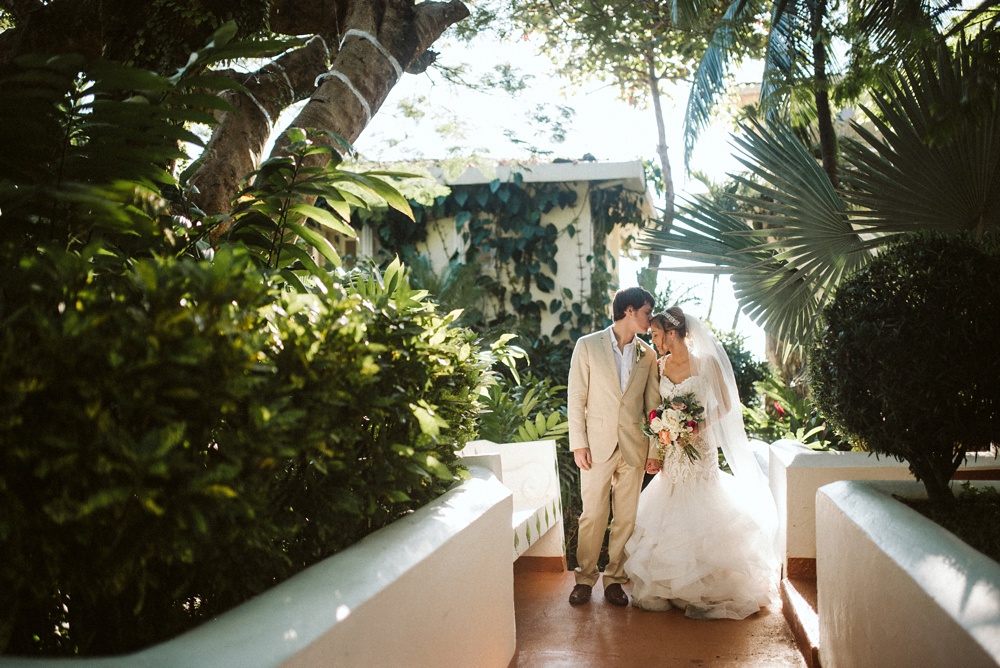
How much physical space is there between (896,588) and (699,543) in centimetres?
310

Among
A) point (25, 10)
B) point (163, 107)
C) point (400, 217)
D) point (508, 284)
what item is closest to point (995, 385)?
point (163, 107)

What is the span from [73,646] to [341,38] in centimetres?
469

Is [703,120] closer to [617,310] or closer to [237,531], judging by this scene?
[617,310]

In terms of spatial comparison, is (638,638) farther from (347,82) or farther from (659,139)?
(659,139)

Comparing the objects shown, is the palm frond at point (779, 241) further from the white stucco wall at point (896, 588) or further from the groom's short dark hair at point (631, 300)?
the white stucco wall at point (896, 588)

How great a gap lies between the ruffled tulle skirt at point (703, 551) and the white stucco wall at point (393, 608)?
5.98 ft

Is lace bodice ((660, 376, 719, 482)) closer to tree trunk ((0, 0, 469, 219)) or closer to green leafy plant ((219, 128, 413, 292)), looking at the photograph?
tree trunk ((0, 0, 469, 219))

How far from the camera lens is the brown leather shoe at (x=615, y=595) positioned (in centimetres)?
600

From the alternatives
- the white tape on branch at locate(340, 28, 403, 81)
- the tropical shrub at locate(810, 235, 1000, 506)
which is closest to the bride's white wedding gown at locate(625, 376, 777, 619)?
the tropical shrub at locate(810, 235, 1000, 506)

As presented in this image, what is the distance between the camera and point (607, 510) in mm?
6262

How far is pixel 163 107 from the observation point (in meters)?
3.05

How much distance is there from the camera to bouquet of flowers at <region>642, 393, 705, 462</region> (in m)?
6.10

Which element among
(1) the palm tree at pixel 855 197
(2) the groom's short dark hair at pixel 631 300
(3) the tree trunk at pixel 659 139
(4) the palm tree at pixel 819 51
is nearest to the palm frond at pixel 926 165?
(1) the palm tree at pixel 855 197

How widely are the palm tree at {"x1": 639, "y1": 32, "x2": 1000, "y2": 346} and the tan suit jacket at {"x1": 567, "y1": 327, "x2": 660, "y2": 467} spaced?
0.93 meters
